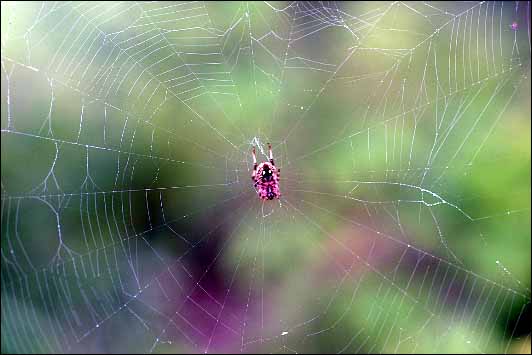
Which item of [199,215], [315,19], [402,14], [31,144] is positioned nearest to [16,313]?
[31,144]

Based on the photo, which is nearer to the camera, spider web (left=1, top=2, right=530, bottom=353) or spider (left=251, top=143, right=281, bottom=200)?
spider (left=251, top=143, right=281, bottom=200)

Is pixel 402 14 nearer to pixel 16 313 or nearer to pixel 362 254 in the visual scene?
pixel 362 254

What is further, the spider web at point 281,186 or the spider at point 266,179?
the spider web at point 281,186

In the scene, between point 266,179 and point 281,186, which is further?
point 281,186
